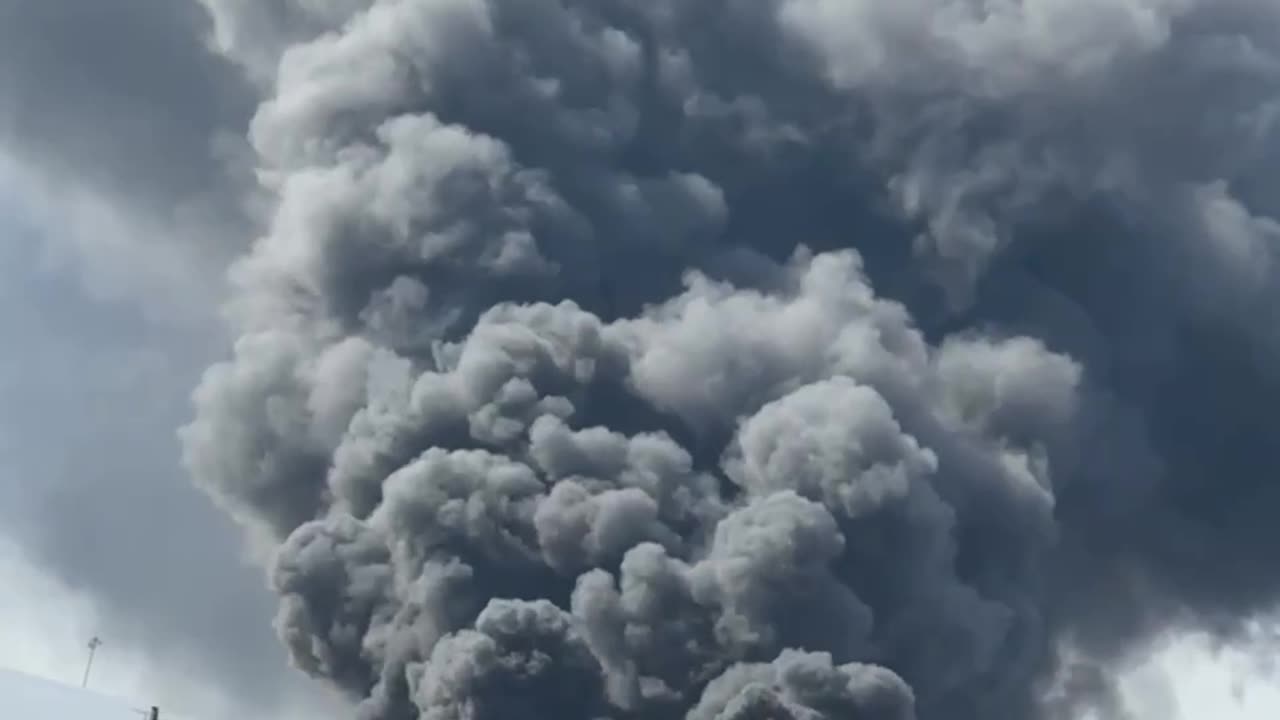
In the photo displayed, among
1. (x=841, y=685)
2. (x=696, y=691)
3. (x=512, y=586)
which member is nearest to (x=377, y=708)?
(x=512, y=586)

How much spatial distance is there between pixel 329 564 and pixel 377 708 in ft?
16.5

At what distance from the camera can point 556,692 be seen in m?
61.9

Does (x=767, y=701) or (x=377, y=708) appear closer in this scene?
(x=767, y=701)

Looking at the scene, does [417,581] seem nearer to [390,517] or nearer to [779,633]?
[390,517]

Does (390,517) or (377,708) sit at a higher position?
(390,517)

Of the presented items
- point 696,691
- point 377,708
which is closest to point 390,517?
point 377,708

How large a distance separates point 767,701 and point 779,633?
10.3 ft

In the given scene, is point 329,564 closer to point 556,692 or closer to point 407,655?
point 407,655

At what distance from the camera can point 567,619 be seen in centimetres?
6197

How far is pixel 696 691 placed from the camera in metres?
63.9

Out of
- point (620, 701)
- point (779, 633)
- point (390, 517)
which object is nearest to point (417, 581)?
point (390, 517)

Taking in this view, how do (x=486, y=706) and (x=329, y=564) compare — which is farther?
(x=329, y=564)

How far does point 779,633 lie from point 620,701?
18.3 ft

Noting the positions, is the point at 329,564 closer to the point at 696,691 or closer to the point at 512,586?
the point at 512,586
